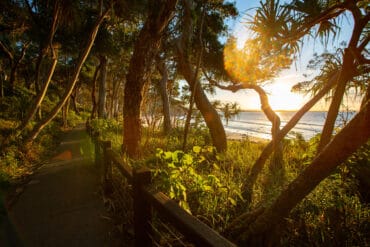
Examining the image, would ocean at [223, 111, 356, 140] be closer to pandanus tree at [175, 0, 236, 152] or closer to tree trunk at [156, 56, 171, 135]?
pandanus tree at [175, 0, 236, 152]

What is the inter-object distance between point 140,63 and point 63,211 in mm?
3062

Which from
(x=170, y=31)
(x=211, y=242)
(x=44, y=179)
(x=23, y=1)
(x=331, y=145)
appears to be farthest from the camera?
(x=23, y=1)

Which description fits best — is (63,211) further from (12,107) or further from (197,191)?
(12,107)

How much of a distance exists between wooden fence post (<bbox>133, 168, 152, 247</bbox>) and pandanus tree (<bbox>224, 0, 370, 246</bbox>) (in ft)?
2.99

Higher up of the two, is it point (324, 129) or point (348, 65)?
point (348, 65)

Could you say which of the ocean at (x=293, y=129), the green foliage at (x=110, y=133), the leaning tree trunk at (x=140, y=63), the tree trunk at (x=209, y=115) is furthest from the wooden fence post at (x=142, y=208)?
the tree trunk at (x=209, y=115)

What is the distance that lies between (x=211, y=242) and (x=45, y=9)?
32.4 ft

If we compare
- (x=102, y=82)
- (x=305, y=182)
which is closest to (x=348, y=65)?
(x=305, y=182)

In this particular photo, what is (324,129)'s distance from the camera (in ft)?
8.23

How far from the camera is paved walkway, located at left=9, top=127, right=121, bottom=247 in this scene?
2650mm

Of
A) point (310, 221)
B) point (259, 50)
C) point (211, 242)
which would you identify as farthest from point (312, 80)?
point (211, 242)

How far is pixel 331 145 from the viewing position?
59.7 inches

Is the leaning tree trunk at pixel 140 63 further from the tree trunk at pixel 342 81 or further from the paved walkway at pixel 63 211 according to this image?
the tree trunk at pixel 342 81

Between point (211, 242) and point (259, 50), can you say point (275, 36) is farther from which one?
point (211, 242)
